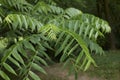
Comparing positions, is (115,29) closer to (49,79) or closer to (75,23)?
(49,79)

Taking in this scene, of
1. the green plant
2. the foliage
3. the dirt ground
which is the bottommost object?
the foliage

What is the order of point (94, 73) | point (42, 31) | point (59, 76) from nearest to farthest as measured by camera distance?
point (42, 31), point (59, 76), point (94, 73)

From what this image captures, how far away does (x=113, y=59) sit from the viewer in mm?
12805

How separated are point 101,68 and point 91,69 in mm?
491

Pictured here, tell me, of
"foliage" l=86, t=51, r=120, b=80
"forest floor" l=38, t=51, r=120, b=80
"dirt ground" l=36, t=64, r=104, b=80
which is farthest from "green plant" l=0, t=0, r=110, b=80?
"foliage" l=86, t=51, r=120, b=80

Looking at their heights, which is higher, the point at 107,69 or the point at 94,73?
the point at 94,73

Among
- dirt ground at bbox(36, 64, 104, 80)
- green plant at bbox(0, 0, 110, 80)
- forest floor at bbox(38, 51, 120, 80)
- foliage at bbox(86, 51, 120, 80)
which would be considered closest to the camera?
green plant at bbox(0, 0, 110, 80)

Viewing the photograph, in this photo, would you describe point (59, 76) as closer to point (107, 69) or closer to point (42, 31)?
point (107, 69)

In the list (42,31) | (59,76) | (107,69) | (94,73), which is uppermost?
(42,31)

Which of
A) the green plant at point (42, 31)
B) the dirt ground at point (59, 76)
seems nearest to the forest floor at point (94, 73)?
the dirt ground at point (59, 76)

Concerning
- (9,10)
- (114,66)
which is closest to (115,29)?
(114,66)

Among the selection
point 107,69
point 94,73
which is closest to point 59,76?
point 94,73

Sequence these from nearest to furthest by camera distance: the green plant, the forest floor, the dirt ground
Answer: the green plant, the dirt ground, the forest floor

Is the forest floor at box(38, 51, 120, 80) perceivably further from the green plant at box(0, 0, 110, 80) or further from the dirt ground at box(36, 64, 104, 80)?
the green plant at box(0, 0, 110, 80)
